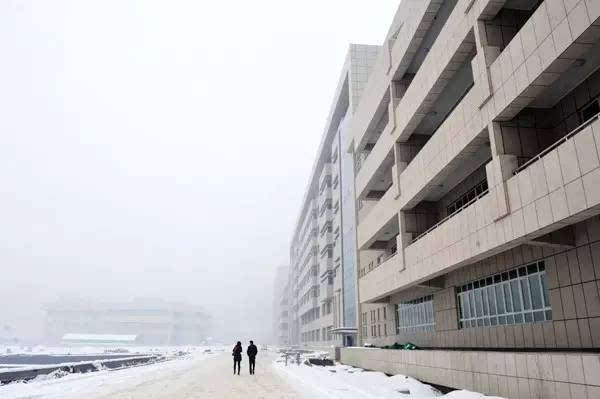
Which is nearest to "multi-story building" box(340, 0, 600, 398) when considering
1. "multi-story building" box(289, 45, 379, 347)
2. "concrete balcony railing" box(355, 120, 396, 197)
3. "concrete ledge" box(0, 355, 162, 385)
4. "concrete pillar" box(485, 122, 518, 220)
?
"concrete pillar" box(485, 122, 518, 220)

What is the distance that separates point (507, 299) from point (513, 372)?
200 inches

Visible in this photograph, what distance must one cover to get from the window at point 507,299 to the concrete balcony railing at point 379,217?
672 centimetres

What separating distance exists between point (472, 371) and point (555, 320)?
3.26 metres

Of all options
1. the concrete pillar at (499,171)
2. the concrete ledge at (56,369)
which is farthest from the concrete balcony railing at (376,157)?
the concrete ledge at (56,369)

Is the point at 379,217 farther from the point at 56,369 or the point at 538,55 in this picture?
the point at 56,369

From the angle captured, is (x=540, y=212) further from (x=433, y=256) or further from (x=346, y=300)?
(x=346, y=300)

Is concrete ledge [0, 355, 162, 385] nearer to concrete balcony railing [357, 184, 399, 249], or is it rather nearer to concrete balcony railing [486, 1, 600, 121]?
concrete balcony railing [357, 184, 399, 249]

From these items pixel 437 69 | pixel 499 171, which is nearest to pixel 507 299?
pixel 499 171

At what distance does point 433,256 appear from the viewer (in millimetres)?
20812

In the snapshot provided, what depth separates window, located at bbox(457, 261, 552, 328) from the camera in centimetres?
1551

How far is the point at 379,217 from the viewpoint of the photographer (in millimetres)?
29844

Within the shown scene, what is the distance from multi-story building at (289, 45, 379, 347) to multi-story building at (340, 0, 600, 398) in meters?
18.7

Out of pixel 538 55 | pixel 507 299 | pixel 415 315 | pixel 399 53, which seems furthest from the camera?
pixel 415 315

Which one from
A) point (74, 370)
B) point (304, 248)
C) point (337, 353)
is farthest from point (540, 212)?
point (304, 248)
